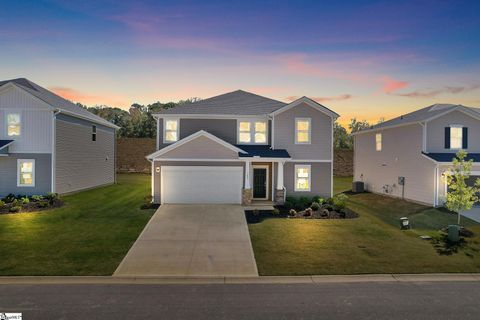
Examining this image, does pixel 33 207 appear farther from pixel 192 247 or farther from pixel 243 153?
pixel 243 153

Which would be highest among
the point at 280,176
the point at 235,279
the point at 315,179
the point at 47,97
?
the point at 47,97

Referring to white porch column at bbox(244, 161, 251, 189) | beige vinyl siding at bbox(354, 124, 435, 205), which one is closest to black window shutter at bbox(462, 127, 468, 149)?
beige vinyl siding at bbox(354, 124, 435, 205)

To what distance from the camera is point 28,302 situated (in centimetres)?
702

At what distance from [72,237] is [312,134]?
1495cm

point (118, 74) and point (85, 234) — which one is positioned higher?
point (118, 74)

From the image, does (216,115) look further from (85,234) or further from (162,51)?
(85,234)

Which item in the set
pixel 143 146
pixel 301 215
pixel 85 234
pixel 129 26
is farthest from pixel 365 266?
pixel 143 146

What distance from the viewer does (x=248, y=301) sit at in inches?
287

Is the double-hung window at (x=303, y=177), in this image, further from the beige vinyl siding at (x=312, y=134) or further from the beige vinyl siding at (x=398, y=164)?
the beige vinyl siding at (x=398, y=164)

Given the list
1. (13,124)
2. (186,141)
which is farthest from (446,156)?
(13,124)

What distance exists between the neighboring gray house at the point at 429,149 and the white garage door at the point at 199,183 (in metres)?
12.7

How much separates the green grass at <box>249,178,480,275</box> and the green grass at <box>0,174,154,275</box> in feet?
17.4

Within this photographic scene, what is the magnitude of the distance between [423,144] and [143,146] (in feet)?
100

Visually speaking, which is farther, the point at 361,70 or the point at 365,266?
the point at 361,70
